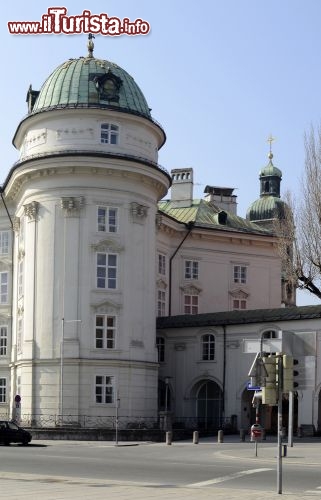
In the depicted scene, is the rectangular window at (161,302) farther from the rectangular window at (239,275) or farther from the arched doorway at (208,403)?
the arched doorway at (208,403)

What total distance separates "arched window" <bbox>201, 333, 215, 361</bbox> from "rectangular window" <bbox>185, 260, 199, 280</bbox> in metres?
11.6

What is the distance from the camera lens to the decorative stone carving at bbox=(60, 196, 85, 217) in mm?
55562

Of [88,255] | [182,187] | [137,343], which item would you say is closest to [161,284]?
[137,343]

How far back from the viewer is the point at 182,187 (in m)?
80.1

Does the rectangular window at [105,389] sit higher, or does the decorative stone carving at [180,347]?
the decorative stone carving at [180,347]

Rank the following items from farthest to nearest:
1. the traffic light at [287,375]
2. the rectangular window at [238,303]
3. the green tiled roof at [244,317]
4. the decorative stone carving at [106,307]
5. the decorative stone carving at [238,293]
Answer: the rectangular window at [238,303] → the decorative stone carving at [238,293] → the decorative stone carving at [106,307] → the green tiled roof at [244,317] → the traffic light at [287,375]

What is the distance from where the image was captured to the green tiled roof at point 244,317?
5419 cm

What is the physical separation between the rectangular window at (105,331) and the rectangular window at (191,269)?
51.7 ft

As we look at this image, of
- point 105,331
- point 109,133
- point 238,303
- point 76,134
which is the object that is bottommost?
point 105,331

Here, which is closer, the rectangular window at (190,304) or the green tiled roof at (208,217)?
the rectangular window at (190,304)

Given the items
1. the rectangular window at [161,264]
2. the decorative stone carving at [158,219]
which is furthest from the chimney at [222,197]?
the decorative stone carving at [158,219]

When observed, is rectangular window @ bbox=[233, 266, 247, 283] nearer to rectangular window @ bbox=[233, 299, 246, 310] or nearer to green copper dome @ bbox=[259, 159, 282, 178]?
rectangular window @ bbox=[233, 299, 246, 310]

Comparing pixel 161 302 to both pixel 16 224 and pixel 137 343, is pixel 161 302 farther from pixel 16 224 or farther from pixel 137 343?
pixel 16 224

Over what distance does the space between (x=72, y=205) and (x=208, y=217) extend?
71.1ft
